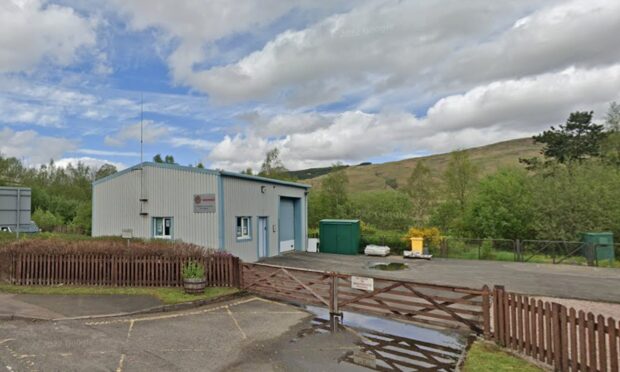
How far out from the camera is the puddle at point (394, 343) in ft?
21.7

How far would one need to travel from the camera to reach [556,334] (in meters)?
6.04

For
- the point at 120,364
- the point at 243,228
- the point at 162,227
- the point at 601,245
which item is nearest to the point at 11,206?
the point at 162,227

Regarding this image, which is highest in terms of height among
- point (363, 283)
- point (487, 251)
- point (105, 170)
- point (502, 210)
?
point (105, 170)

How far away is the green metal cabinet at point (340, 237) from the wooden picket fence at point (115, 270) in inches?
530

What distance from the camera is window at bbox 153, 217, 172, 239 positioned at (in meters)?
19.0

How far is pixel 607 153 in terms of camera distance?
115ft

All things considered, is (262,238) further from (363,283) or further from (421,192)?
(421,192)

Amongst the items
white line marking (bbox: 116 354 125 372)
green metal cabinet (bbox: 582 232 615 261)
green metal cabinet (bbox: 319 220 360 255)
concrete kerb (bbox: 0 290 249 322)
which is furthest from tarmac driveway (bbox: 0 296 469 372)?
green metal cabinet (bbox: 582 232 615 261)

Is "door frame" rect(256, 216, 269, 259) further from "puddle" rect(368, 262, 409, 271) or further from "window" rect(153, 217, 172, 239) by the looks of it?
"puddle" rect(368, 262, 409, 271)

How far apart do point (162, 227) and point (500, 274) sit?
1645 centimetres

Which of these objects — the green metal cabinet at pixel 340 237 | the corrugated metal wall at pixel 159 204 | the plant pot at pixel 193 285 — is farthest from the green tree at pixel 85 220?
the plant pot at pixel 193 285

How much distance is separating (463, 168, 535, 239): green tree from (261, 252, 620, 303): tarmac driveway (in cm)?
815

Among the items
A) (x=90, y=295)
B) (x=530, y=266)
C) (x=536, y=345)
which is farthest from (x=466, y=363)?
(x=530, y=266)

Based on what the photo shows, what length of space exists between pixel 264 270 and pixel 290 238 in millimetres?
12610
